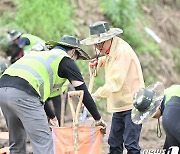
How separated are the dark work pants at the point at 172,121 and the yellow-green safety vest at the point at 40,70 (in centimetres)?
122

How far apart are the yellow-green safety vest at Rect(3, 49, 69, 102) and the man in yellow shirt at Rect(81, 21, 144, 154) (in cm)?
71

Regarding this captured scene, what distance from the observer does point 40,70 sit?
5.05 meters

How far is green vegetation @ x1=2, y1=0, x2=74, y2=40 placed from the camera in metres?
10.8

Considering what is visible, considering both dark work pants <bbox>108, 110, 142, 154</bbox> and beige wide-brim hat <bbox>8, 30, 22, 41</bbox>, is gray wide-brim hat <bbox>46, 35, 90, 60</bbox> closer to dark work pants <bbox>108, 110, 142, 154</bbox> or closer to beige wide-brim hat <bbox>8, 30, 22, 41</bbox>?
dark work pants <bbox>108, 110, 142, 154</bbox>

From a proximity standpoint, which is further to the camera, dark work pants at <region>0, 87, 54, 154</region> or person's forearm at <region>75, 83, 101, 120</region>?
person's forearm at <region>75, 83, 101, 120</region>

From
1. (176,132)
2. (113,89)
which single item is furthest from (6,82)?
(176,132)

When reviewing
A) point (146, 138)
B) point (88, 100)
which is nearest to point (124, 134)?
point (88, 100)

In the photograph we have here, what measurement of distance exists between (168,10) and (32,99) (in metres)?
11.0

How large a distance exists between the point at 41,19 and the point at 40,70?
19.4 ft

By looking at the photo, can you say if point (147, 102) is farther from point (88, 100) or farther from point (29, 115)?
point (29, 115)

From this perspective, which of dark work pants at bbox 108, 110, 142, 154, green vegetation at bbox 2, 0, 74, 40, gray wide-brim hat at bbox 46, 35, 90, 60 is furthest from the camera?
green vegetation at bbox 2, 0, 74, 40

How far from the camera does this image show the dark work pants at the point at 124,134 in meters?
5.86

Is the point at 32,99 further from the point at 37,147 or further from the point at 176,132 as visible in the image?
the point at 176,132

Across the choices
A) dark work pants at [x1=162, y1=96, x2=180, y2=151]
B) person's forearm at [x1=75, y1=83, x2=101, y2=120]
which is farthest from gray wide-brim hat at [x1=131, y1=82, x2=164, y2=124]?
person's forearm at [x1=75, y1=83, x2=101, y2=120]
